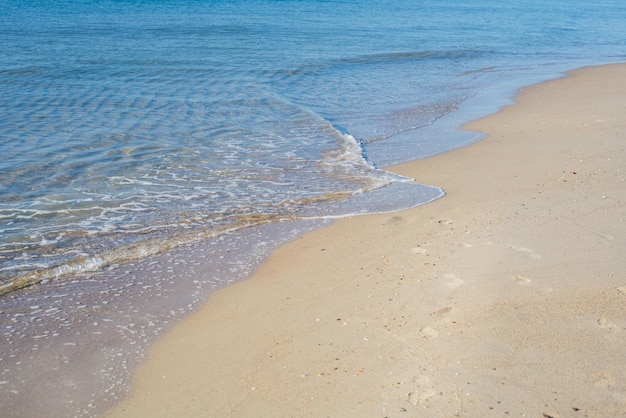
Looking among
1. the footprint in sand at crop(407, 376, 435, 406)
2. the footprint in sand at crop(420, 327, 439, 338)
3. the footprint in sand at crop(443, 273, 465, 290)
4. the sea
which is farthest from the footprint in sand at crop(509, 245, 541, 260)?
the footprint in sand at crop(407, 376, 435, 406)

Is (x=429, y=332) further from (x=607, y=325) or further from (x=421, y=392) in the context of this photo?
(x=607, y=325)

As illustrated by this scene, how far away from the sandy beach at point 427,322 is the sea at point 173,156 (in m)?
0.43

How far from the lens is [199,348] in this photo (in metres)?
4.65

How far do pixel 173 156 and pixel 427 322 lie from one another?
20.6ft

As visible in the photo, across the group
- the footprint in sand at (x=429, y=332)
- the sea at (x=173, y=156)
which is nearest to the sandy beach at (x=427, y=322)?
the footprint in sand at (x=429, y=332)

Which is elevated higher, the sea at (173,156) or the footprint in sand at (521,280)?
the footprint in sand at (521,280)

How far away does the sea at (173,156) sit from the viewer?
5.10m

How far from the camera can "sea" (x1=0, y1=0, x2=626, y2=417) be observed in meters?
5.10

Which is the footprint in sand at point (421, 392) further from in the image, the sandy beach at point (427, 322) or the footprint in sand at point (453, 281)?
the footprint in sand at point (453, 281)

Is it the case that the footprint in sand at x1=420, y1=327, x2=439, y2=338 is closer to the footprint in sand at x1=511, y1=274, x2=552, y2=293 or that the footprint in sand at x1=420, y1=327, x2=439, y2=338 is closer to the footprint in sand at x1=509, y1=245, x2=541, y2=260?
the footprint in sand at x1=511, y1=274, x2=552, y2=293

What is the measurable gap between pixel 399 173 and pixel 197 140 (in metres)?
3.63

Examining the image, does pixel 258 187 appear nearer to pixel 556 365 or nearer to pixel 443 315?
pixel 443 315

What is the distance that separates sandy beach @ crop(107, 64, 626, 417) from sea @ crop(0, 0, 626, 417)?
431 millimetres

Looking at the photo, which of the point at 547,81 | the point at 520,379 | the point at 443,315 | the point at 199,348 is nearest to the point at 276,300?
the point at 199,348
